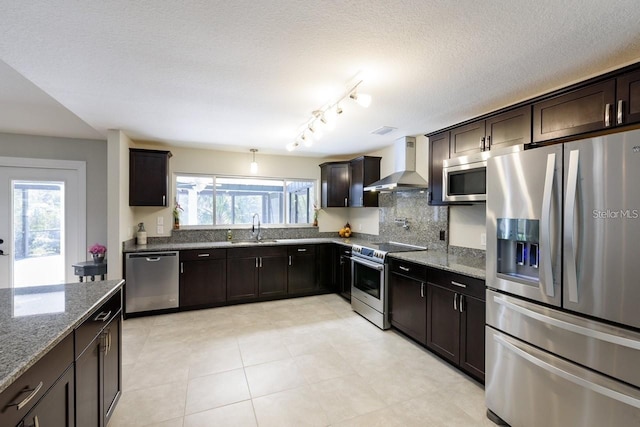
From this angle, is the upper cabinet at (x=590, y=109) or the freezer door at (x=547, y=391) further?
the upper cabinet at (x=590, y=109)

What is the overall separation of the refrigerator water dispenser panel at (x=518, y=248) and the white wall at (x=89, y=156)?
505cm

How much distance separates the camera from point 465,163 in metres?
2.69

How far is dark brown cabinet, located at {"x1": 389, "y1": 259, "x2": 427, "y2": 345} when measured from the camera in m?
2.92

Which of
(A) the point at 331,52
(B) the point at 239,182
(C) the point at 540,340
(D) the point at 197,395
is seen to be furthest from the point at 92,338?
(B) the point at 239,182

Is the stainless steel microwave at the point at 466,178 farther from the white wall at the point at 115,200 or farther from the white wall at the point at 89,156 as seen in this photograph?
the white wall at the point at 89,156

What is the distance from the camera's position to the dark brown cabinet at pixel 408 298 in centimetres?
292

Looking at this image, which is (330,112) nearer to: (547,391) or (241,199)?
(547,391)

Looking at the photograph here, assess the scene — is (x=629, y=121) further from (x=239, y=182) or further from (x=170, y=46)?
(x=239, y=182)

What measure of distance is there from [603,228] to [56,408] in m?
2.64

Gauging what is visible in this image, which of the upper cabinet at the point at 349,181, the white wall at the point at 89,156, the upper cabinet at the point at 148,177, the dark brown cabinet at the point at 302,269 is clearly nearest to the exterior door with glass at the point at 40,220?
the white wall at the point at 89,156

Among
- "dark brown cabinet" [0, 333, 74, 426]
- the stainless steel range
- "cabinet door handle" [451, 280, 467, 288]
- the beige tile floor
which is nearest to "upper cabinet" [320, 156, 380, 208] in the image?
the stainless steel range

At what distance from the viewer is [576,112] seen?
201 centimetres

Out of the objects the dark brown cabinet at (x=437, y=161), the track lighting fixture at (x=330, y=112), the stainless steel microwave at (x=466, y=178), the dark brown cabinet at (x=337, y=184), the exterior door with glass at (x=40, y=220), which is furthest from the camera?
the dark brown cabinet at (x=337, y=184)

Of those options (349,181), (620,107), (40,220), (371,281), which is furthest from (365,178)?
(40,220)
